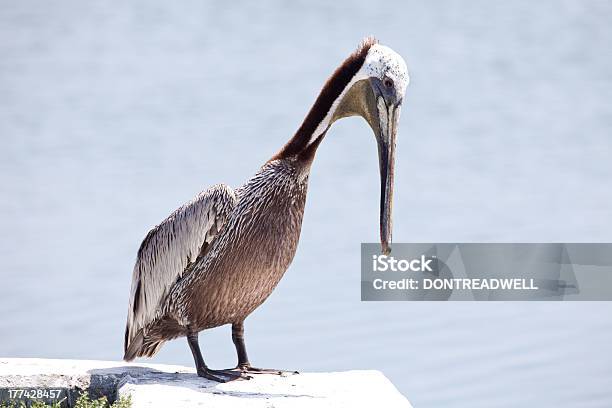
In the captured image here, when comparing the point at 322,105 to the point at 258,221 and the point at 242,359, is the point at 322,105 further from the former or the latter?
the point at 242,359

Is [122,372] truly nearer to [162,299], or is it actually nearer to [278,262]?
[162,299]

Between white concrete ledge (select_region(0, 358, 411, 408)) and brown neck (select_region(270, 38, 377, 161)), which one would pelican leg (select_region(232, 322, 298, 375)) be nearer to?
white concrete ledge (select_region(0, 358, 411, 408))

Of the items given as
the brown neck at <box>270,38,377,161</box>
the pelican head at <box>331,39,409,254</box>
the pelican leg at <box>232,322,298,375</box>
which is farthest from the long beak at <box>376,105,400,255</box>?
the pelican leg at <box>232,322,298,375</box>

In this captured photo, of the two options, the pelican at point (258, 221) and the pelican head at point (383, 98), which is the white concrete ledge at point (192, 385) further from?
the pelican head at point (383, 98)

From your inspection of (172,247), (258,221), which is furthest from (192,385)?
(258,221)

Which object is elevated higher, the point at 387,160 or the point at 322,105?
the point at 322,105

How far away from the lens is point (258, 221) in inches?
206

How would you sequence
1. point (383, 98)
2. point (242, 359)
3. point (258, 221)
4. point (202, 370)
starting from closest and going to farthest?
point (383, 98)
point (258, 221)
point (202, 370)
point (242, 359)

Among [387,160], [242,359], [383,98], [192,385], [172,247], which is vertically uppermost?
[383,98]

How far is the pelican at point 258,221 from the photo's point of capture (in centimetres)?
513

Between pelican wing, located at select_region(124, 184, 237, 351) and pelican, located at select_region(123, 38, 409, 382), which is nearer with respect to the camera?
pelican, located at select_region(123, 38, 409, 382)

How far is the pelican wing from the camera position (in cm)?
531

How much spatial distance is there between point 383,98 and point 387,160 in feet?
0.87

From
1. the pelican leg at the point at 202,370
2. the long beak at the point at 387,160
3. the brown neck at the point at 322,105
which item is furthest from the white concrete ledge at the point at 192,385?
the brown neck at the point at 322,105
